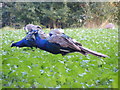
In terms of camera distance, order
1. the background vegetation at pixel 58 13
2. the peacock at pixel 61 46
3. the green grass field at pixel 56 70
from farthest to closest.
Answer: the background vegetation at pixel 58 13
the peacock at pixel 61 46
the green grass field at pixel 56 70

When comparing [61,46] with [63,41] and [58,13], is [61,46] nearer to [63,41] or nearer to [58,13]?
[63,41]

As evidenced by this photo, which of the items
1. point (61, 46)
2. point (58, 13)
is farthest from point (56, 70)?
point (58, 13)

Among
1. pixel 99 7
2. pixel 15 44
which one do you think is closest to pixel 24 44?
pixel 15 44

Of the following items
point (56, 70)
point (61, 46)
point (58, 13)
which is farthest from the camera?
point (58, 13)

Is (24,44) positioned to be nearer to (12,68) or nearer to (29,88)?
(12,68)

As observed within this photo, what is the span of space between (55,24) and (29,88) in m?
8.62

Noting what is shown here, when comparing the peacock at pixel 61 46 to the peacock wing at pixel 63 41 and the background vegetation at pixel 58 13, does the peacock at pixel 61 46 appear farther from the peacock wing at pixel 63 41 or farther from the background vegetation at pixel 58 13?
the background vegetation at pixel 58 13

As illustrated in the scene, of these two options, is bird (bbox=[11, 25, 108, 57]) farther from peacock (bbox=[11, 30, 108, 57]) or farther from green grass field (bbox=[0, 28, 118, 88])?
green grass field (bbox=[0, 28, 118, 88])

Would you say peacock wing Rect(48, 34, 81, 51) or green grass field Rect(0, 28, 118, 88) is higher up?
peacock wing Rect(48, 34, 81, 51)

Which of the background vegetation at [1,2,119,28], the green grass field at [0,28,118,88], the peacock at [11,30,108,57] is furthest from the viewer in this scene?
the background vegetation at [1,2,119,28]

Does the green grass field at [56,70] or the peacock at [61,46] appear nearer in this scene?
the green grass field at [56,70]

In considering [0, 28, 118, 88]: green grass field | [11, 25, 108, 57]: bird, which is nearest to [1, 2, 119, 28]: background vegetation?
[11, 25, 108, 57]: bird

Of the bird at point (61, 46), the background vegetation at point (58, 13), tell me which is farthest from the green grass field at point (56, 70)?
the background vegetation at point (58, 13)

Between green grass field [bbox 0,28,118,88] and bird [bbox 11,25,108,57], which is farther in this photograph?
bird [bbox 11,25,108,57]
